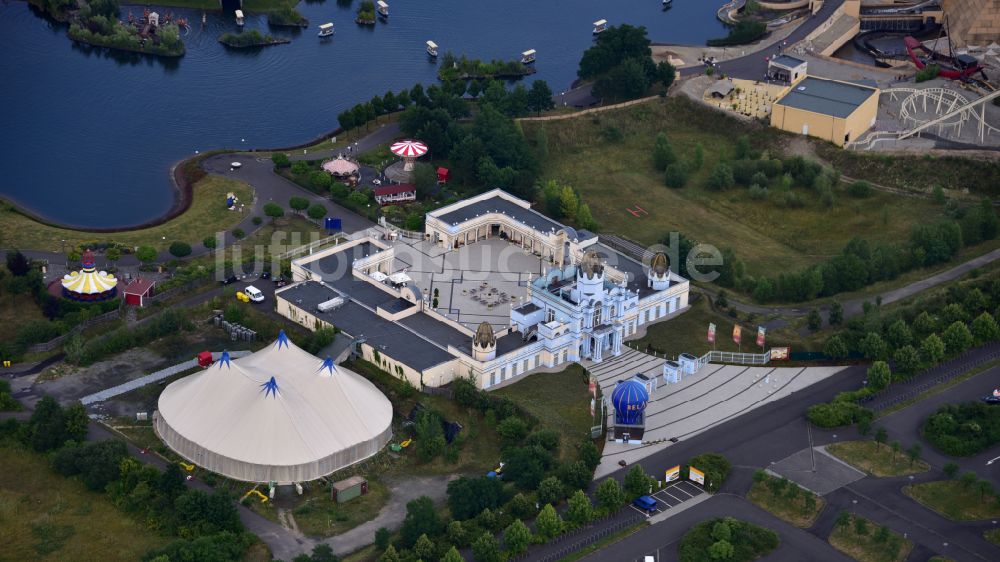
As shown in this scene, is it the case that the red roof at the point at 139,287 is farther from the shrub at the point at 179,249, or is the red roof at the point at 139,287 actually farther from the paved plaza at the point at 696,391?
the paved plaza at the point at 696,391

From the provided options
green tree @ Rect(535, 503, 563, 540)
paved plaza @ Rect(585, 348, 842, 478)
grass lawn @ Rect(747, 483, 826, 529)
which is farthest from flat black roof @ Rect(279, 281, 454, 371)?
grass lawn @ Rect(747, 483, 826, 529)

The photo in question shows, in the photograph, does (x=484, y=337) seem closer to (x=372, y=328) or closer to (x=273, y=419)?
(x=372, y=328)

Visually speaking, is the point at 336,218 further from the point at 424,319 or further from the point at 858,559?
the point at 858,559

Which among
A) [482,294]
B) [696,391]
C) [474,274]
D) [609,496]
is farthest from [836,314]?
[609,496]

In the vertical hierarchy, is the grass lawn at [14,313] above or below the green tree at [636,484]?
above

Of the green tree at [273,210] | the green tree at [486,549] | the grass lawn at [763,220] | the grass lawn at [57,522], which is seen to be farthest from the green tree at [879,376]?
the green tree at [273,210]

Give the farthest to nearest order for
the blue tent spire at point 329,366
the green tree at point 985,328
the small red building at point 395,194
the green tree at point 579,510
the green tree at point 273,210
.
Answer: the small red building at point 395,194, the green tree at point 273,210, the green tree at point 985,328, the blue tent spire at point 329,366, the green tree at point 579,510
